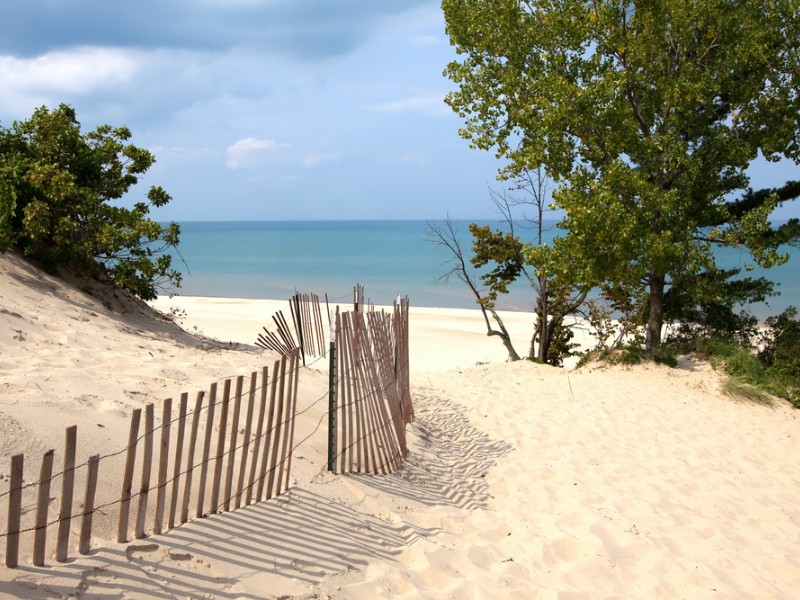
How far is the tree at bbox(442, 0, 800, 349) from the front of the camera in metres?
11.0

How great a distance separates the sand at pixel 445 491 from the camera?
3564mm

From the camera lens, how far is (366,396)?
5633 mm

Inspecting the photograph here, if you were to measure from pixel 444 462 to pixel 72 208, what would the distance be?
21.9ft

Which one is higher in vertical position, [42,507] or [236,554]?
[42,507]

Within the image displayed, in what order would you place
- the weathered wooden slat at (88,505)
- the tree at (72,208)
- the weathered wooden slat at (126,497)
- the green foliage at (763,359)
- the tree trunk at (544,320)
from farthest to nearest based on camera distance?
the tree trunk at (544,320) < the green foliage at (763,359) < the tree at (72,208) < the weathered wooden slat at (126,497) < the weathered wooden slat at (88,505)

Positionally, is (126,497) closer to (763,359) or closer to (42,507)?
(42,507)

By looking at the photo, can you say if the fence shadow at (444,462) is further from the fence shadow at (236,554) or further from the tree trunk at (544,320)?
the tree trunk at (544,320)

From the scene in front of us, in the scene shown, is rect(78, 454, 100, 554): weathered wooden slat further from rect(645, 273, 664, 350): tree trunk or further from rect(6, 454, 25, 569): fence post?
rect(645, 273, 664, 350): tree trunk

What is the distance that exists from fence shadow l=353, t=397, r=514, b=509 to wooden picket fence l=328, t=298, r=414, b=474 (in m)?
0.19

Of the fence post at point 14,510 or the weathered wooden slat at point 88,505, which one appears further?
the weathered wooden slat at point 88,505

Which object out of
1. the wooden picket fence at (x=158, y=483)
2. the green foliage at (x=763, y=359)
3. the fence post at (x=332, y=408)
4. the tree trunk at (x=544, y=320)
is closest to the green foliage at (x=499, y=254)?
the tree trunk at (x=544, y=320)

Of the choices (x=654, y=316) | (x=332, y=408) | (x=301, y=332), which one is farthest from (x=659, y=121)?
(x=332, y=408)

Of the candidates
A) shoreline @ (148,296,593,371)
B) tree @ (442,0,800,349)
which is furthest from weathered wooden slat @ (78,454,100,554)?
shoreline @ (148,296,593,371)

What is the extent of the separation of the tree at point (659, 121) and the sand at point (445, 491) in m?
2.52
